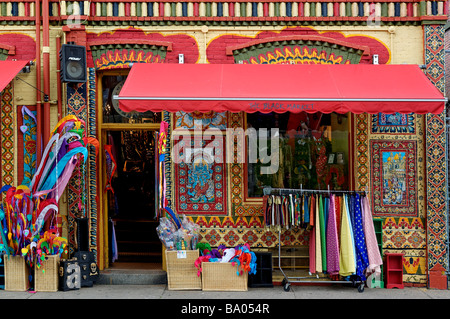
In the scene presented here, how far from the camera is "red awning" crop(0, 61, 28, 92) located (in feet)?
26.7

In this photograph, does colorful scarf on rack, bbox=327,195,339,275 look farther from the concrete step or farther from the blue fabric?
the blue fabric

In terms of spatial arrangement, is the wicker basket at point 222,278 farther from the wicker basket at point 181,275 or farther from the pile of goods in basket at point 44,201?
the pile of goods in basket at point 44,201

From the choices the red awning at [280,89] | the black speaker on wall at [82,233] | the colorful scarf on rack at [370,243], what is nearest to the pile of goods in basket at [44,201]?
the black speaker on wall at [82,233]

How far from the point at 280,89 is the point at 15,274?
4.81m

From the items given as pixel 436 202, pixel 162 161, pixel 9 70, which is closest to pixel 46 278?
pixel 162 161

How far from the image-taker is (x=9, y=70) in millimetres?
8406

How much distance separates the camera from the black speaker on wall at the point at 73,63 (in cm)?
859

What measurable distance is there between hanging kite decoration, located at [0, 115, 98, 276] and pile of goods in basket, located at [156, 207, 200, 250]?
1.50 meters

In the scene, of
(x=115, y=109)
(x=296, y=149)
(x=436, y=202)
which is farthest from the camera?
(x=115, y=109)

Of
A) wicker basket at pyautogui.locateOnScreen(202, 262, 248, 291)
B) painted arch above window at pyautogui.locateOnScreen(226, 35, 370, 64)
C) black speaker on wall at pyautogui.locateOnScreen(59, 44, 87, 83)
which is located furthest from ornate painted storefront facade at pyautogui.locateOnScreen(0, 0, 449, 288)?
wicker basket at pyautogui.locateOnScreen(202, 262, 248, 291)

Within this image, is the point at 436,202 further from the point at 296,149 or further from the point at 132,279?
the point at 132,279

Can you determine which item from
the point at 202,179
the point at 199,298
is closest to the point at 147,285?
the point at 199,298

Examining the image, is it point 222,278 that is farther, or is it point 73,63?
point 73,63

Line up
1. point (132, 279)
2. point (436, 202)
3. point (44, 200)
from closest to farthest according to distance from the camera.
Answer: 1. point (44, 200)
2. point (436, 202)
3. point (132, 279)
